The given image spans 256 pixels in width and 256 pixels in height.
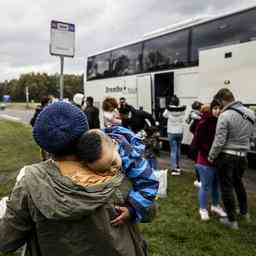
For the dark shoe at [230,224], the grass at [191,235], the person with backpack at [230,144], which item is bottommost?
the grass at [191,235]

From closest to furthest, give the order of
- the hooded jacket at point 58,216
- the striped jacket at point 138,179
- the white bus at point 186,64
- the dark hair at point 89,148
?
1. the hooded jacket at point 58,216
2. the dark hair at point 89,148
3. the striped jacket at point 138,179
4. the white bus at point 186,64

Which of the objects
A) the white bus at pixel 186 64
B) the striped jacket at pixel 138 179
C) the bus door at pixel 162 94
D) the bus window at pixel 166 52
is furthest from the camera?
the bus door at pixel 162 94

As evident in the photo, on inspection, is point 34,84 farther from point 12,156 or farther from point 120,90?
point 12,156

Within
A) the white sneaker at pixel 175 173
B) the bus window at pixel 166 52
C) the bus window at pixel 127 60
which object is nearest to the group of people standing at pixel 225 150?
the white sneaker at pixel 175 173

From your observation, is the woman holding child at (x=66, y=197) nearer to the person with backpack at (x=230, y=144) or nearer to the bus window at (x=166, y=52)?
the person with backpack at (x=230, y=144)

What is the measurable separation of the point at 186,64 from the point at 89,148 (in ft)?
34.3

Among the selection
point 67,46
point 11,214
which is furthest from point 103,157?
point 67,46

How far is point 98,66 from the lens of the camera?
17328mm

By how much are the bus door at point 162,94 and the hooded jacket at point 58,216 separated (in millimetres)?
11123

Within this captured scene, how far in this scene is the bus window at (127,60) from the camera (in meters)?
14.3

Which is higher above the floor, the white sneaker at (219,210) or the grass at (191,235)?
the white sneaker at (219,210)

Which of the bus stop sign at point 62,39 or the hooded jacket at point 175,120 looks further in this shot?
the hooded jacket at point 175,120

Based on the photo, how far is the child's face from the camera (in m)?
1.70

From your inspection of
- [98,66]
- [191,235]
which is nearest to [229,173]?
[191,235]
